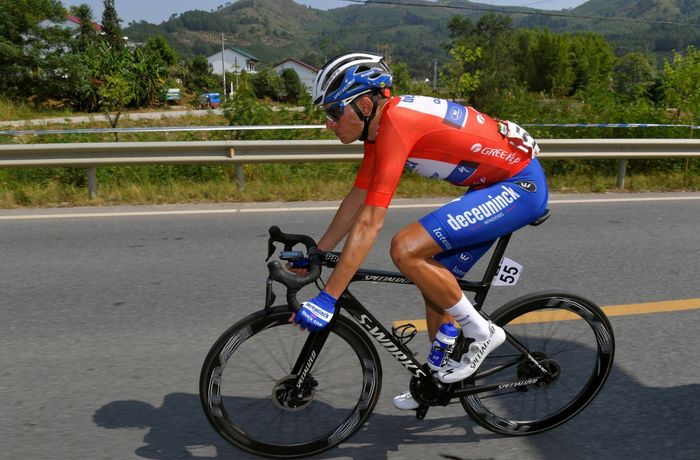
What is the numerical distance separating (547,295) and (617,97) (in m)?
13.8

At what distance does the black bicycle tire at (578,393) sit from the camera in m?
3.24

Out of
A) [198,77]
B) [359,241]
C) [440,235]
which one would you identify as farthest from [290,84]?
[359,241]

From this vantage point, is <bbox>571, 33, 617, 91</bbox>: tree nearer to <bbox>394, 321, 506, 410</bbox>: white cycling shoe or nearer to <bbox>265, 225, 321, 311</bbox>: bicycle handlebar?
<bbox>394, 321, 506, 410</bbox>: white cycling shoe

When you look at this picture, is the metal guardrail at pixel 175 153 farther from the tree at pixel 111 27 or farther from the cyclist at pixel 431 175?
the tree at pixel 111 27

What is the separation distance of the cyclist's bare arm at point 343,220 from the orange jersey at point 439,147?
59 mm

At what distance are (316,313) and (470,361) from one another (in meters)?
0.86

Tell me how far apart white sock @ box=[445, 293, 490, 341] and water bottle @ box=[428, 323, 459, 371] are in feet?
0.19

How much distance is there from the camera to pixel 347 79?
2.81 meters

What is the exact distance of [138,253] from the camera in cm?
640

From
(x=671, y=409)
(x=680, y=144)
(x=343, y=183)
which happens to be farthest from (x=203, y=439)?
(x=680, y=144)

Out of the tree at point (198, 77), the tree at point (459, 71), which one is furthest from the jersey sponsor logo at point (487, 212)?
the tree at point (198, 77)

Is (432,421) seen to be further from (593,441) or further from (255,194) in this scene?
(255,194)

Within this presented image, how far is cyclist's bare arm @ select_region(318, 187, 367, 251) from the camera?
3.23m

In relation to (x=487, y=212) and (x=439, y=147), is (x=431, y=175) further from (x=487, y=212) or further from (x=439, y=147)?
(x=487, y=212)
